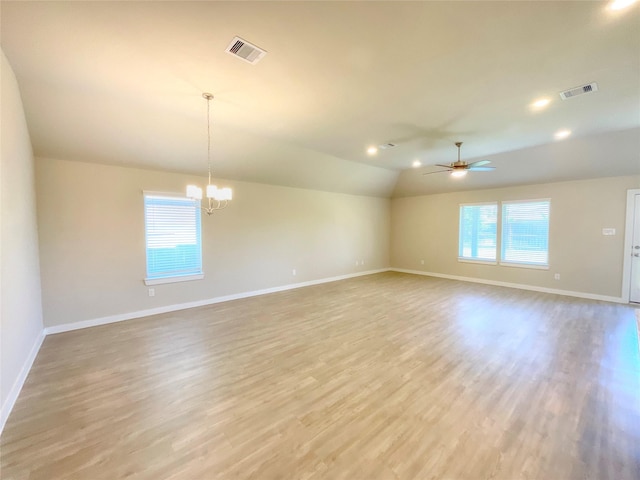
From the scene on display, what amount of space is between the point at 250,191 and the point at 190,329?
10.4 feet

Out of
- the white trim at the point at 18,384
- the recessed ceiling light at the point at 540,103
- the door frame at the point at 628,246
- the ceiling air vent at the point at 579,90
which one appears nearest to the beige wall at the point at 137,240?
the white trim at the point at 18,384

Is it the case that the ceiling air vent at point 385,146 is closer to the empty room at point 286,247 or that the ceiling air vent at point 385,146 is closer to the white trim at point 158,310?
the empty room at point 286,247

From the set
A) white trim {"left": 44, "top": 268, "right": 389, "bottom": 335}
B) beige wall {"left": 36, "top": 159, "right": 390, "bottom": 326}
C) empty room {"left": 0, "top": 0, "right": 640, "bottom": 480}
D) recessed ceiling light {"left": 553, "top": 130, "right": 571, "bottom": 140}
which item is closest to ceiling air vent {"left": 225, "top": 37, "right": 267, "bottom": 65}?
empty room {"left": 0, "top": 0, "right": 640, "bottom": 480}

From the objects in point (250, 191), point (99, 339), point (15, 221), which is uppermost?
point (250, 191)

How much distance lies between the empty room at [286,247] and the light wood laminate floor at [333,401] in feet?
0.07

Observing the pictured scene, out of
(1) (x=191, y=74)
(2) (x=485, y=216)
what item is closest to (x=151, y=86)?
(1) (x=191, y=74)

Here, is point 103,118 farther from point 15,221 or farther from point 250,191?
point 250,191

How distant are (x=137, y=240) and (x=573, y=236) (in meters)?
8.96

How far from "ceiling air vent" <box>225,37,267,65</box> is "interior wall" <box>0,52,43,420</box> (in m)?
2.03

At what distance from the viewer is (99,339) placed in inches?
143

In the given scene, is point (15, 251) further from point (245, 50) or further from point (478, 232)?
point (478, 232)

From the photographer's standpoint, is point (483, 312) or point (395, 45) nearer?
point (395, 45)

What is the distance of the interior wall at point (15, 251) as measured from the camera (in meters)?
2.21

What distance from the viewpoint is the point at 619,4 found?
5.94 feet
